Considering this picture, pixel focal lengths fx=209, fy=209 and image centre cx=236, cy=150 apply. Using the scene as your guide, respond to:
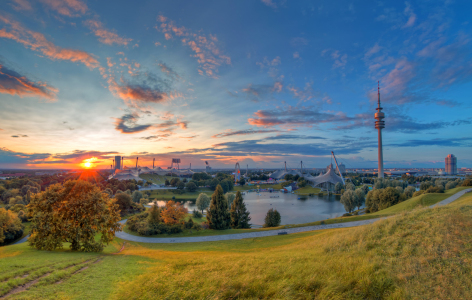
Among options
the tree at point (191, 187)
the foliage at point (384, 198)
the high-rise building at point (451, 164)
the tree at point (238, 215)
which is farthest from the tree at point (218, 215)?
the high-rise building at point (451, 164)

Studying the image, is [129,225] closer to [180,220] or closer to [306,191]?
[180,220]

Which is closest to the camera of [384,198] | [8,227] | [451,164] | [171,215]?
[8,227]

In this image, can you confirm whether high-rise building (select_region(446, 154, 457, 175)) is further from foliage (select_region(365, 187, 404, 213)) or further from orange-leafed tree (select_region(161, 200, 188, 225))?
orange-leafed tree (select_region(161, 200, 188, 225))

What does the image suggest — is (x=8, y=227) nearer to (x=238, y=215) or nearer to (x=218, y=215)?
(x=218, y=215)

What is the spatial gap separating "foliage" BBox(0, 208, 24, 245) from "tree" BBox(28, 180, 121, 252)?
Result: 1195 centimetres

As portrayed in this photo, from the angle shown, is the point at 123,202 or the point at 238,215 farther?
the point at 123,202

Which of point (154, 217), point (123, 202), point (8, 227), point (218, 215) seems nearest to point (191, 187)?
point (123, 202)

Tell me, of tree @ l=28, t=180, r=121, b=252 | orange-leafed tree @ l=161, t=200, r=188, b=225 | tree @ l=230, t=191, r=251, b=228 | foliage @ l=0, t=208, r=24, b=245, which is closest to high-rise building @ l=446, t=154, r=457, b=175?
tree @ l=230, t=191, r=251, b=228

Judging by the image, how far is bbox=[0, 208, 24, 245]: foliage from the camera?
58.9ft

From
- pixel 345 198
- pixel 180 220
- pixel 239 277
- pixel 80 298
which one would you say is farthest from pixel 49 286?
pixel 345 198

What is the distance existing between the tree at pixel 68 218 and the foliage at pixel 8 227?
11.9 m

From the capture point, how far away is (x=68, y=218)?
10.2m

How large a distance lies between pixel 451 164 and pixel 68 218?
15200 centimetres

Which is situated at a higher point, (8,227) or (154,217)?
(154,217)
